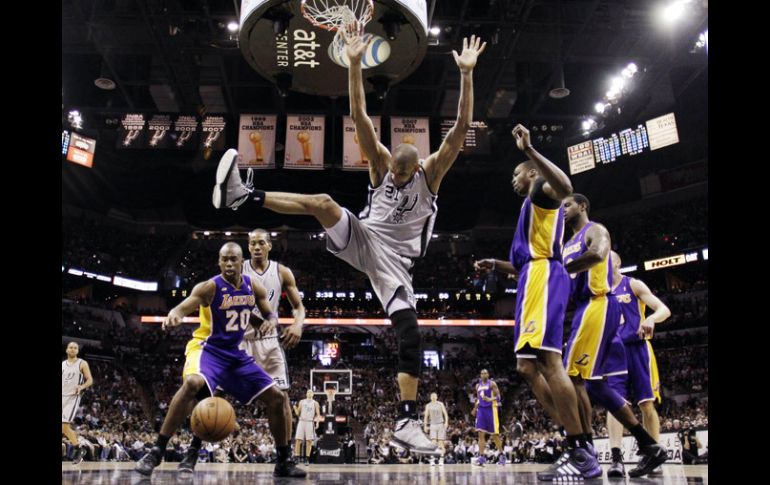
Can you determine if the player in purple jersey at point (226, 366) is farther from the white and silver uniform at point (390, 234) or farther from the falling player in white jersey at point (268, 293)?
the white and silver uniform at point (390, 234)

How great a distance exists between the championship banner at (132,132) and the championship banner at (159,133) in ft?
0.43

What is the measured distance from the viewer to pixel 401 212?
4.30 m

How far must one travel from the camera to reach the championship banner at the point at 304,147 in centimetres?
1303

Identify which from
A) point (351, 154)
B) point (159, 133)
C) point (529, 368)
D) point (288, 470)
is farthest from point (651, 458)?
point (159, 133)

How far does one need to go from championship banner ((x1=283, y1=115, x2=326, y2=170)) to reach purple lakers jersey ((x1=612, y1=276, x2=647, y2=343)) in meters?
8.10

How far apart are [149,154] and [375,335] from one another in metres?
13.3

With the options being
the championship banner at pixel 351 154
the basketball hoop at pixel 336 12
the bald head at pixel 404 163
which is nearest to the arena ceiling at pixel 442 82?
the championship banner at pixel 351 154

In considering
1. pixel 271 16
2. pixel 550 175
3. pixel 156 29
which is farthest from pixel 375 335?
pixel 550 175

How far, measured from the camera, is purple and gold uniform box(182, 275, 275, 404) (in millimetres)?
4867

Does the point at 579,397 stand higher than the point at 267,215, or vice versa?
the point at 267,215

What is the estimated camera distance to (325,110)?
1719 cm

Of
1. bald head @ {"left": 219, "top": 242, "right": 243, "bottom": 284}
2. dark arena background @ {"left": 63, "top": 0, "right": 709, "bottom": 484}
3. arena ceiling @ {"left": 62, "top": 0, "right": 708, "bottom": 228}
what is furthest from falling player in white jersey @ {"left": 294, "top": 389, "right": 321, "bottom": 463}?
arena ceiling @ {"left": 62, "top": 0, "right": 708, "bottom": 228}

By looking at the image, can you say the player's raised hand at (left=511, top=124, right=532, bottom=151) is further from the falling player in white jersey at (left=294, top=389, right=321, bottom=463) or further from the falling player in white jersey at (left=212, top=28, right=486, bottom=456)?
the falling player in white jersey at (left=294, top=389, right=321, bottom=463)
